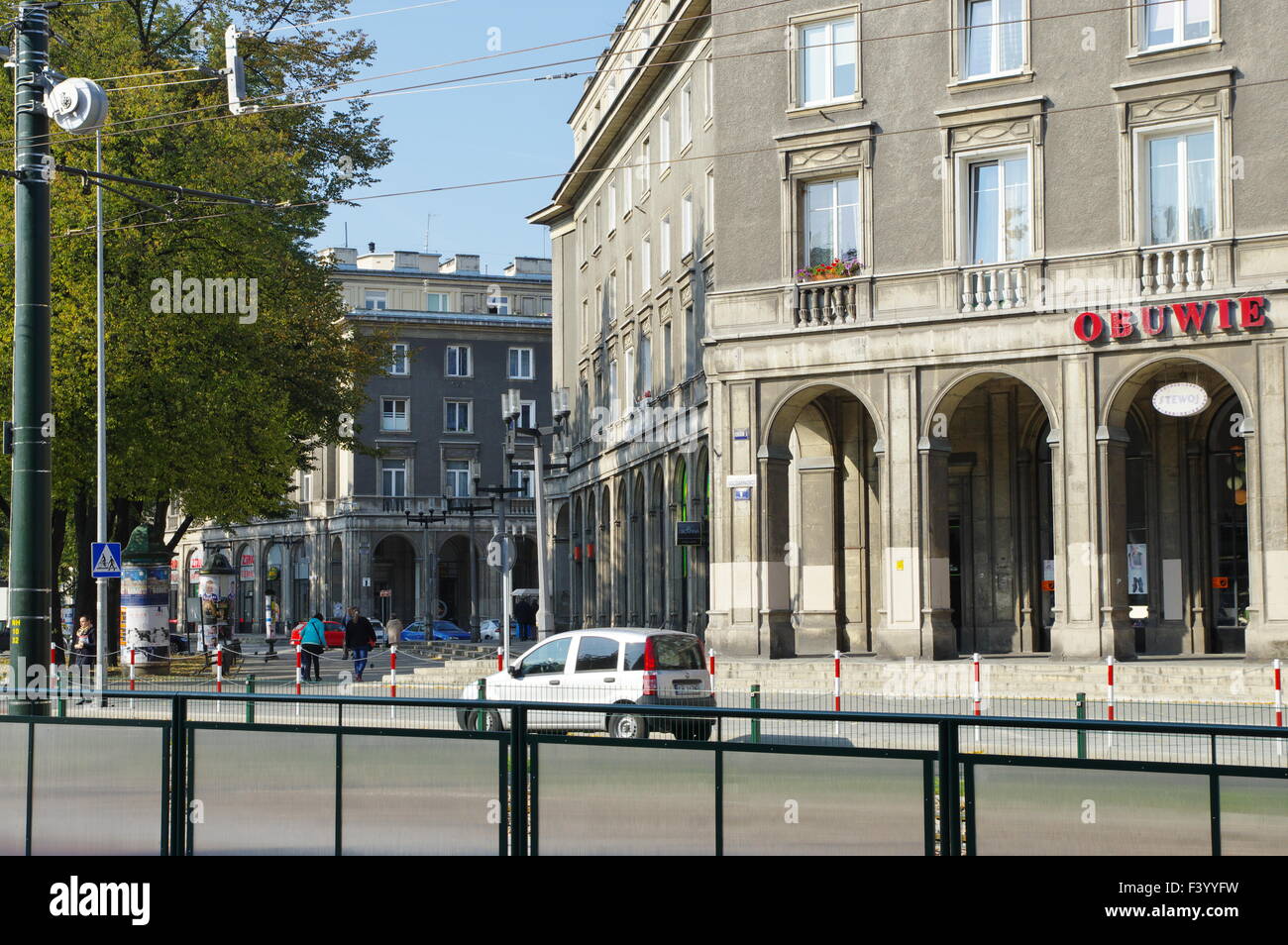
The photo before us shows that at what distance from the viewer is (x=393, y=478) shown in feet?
311

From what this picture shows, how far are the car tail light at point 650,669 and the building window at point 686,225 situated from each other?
23.4 m

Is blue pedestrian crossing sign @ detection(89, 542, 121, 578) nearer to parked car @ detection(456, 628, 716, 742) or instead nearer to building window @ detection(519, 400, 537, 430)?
parked car @ detection(456, 628, 716, 742)

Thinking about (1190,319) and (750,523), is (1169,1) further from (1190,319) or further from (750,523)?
(750,523)

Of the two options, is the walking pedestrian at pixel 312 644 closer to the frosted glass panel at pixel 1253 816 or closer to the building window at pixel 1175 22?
the building window at pixel 1175 22

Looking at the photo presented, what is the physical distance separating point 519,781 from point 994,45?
27101 mm

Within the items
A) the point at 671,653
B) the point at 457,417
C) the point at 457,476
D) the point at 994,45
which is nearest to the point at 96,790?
the point at 671,653

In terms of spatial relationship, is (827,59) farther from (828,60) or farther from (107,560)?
(107,560)

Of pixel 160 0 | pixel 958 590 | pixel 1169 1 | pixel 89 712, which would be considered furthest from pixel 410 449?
pixel 89 712

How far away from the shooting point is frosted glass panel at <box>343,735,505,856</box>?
9336mm

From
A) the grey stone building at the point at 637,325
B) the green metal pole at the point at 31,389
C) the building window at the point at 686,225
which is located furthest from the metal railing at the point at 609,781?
the building window at the point at 686,225

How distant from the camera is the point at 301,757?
1002 centimetres

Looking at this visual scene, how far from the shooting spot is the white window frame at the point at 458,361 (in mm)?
97000
